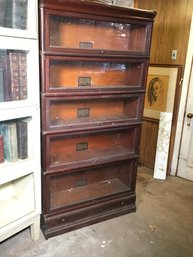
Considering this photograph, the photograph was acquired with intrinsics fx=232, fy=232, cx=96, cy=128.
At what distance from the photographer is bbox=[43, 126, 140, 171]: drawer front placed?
1760 millimetres

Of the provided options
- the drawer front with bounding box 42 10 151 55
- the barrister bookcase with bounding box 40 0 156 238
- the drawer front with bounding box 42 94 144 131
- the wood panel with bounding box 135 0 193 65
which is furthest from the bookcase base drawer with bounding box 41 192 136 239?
the wood panel with bounding box 135 0 193 65

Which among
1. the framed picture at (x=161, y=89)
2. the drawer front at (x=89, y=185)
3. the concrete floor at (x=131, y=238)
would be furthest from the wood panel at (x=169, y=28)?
the concrete floor at (x=131, y=238)

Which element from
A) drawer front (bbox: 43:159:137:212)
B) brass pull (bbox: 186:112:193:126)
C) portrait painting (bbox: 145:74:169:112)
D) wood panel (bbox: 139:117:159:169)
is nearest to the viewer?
drawer front (bbox: 43:159:137:212)

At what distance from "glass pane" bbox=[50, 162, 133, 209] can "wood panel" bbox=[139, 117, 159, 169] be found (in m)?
0.87

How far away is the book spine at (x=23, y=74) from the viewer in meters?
1.44

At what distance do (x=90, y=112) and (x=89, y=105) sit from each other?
2.4 inches

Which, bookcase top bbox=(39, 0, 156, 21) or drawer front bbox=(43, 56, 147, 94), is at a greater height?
bookcase top bbox=(39, 0, 156, 21)

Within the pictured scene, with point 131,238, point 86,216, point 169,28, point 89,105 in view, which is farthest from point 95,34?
point 131,238

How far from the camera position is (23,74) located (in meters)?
1.47

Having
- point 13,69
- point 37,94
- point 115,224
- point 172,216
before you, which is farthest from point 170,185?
point 13,69

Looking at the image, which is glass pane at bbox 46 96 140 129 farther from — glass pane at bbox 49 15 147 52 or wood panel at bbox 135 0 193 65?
wood panel at bbox 135 0 193 65

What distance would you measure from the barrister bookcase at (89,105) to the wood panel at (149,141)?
88 centimetres

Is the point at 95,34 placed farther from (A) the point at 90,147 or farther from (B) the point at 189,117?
(B) the point at 189,117

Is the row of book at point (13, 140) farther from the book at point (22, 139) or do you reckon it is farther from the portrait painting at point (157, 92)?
the portrait painting at point (157, 92)
